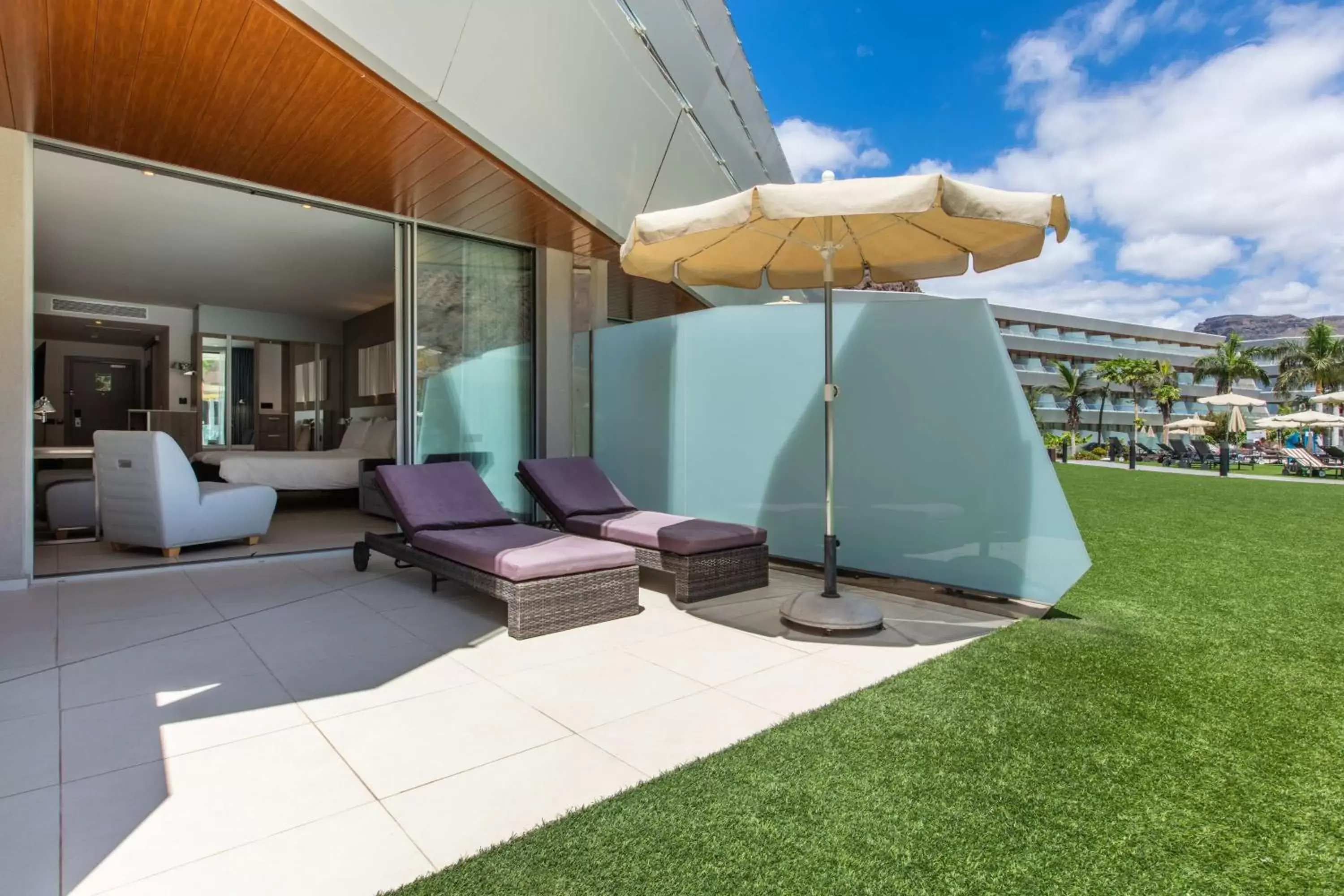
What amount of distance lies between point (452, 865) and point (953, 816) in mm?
1367

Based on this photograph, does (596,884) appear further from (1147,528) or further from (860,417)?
(1147,528)

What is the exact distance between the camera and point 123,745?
8.14ft

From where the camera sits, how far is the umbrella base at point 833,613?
396 centimetres

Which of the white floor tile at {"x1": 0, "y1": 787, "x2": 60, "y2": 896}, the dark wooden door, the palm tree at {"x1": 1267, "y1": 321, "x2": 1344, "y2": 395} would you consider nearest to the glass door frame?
the white floor tile at {"x1": 0, "y1": 787, "x2": 60, "y2": 896}

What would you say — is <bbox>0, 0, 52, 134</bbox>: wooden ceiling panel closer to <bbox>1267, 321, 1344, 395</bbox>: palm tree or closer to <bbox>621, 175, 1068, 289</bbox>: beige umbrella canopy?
<bbox>621, 175, 1068, 289</bbox>: beige umbrella canopy

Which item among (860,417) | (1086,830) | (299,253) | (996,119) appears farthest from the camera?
(996,119)

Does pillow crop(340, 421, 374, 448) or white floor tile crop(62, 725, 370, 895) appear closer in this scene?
white floor tile crop(62, 725, 370, 895)

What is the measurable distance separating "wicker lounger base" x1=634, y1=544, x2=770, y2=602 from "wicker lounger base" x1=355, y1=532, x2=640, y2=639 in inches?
12.9

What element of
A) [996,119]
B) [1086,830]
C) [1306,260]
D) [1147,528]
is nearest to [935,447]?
[1086,830]

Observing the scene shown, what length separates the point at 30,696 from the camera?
9.61 ft

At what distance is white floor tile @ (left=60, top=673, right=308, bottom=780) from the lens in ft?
7.89

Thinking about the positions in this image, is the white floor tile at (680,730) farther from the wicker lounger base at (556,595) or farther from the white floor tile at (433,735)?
the wicker lounger base at (556,595)

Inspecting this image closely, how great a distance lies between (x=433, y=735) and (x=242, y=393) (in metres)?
13.0

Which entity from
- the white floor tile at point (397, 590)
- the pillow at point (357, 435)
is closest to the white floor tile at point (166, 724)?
the white floor tile at point (397, 590)
